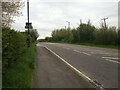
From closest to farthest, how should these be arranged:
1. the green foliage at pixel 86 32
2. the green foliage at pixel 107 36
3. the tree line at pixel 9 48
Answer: the tree line at pixel 9 48 → the green foliage at pixel 107 36 → the green foliage at pixel 86 32

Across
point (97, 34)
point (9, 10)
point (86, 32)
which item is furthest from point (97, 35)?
point (9, 10)

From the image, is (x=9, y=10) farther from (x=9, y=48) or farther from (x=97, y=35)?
(x=97, y=35)

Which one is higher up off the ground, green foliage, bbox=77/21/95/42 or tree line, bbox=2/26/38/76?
green foliage, bbox=77/21/95/42

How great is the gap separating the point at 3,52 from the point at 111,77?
16.9ft

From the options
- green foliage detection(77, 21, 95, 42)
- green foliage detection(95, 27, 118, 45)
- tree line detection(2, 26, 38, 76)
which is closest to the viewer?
tree line detection(2, 26, 38, 76)

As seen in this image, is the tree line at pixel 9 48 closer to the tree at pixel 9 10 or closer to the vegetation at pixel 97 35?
the tree at pixel 9 10

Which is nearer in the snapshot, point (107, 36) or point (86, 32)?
point (107, 36)

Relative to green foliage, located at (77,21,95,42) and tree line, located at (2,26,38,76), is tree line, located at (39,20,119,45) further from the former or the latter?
tree line, located at (2,26,38,76)

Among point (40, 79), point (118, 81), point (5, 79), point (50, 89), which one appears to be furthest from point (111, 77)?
point (5, 79)

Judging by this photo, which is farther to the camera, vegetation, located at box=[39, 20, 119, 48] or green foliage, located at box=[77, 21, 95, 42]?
green foliage, located at box=[77, 21, 95, 42]

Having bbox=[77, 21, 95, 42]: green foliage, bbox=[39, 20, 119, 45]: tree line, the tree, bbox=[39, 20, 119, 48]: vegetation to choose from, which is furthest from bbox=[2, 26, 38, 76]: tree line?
bbox=[77, 21, 95, 42]: green foliage

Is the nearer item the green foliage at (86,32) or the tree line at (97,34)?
the tree line at (97,34)

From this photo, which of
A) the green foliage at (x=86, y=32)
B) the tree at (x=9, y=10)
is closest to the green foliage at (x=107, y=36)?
the green foliage at (x=86, y=32)

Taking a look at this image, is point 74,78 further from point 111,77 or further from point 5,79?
point 5,79
